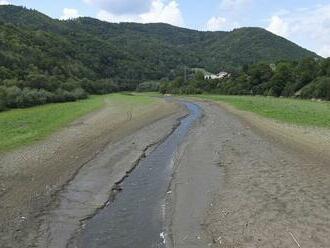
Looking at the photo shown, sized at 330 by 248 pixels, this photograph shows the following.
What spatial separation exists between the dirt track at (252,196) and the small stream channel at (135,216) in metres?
0.52

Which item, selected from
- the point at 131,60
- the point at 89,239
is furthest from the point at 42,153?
the point at 131,60

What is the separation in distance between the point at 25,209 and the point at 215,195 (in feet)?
20.0

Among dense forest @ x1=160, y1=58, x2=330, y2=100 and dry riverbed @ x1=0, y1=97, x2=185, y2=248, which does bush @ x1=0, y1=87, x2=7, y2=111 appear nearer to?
dry riverbed @ x1=0, y1=97, x2=185, y2=248

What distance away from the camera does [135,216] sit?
15.2m

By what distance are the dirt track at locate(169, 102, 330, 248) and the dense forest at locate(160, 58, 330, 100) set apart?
2363 inches

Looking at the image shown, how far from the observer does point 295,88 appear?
99312 mm

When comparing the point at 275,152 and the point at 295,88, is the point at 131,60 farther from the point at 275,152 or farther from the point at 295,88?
the point at 275,152

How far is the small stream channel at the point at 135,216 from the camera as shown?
42.4 ft

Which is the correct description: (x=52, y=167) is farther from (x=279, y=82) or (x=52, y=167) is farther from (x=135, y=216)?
(x=279, y=82)

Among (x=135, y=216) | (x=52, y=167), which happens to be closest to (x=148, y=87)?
(x=52, y=167)

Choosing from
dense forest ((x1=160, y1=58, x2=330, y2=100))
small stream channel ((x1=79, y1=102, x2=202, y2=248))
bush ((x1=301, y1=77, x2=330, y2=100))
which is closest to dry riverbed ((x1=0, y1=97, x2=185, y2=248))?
small stream channel ((x1=79, y1=102, x2=202, y2=248))

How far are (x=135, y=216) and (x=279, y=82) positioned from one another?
96308 millimetres

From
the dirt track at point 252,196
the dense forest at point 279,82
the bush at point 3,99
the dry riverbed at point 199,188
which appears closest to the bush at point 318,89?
the dense forest at point 279,82

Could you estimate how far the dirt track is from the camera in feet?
41.1
